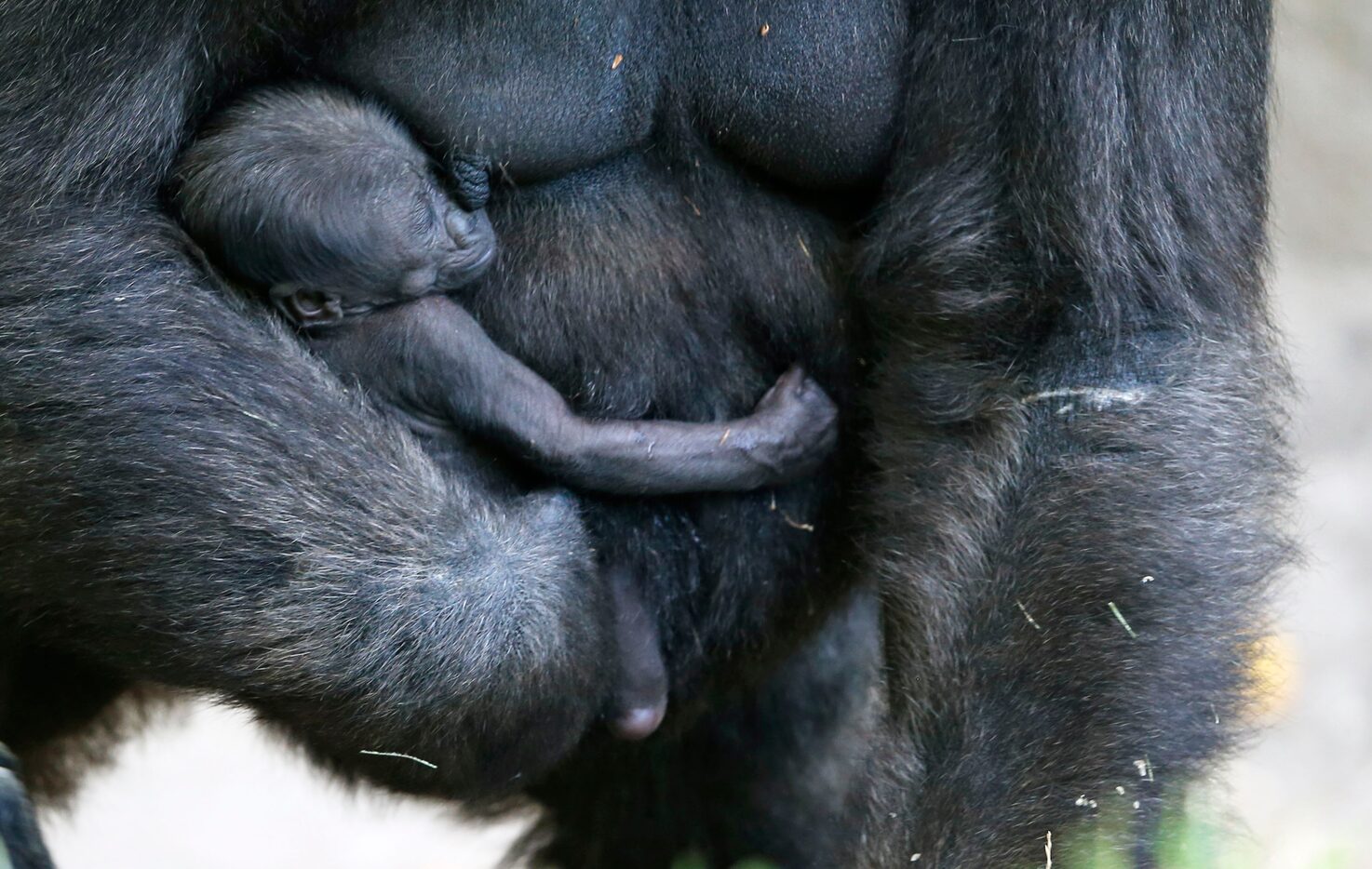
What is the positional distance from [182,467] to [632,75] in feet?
1.96

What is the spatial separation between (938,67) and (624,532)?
60 centimetres

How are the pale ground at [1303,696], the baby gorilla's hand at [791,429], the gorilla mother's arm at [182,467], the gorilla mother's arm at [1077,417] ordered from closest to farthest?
the gorilla mother's arm at [182,467] < the gorilla mother's arm at [1077,417] < the baby gorilla's hand at [791,429] < the pale ground at [1303,696]

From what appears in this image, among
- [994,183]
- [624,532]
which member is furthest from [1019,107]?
[624,532]

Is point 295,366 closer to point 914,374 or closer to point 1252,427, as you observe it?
point 914,374

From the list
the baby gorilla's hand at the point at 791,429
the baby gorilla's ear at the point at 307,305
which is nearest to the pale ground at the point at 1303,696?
the baby gorilla's hand at the point at 791,429

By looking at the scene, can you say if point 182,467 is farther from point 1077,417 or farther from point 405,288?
point 1077,417

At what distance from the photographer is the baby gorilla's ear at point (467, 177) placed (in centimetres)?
155

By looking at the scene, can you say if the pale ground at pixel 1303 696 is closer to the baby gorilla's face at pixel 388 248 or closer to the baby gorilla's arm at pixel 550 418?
the baby gorilla's arm at pixel 550 418

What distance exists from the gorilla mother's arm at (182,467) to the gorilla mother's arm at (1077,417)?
0.46 m

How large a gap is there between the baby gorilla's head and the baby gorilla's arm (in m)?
0.04

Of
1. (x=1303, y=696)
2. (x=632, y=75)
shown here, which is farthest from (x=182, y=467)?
(x=1303, y=696)

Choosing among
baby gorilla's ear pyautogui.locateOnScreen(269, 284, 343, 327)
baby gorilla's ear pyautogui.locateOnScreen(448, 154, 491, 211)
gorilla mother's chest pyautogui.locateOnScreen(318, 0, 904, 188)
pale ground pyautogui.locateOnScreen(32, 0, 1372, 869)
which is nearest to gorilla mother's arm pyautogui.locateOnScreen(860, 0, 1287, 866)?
gorilla mother's chest pyautogui.locateOnScreen(318, 0, 904, 188)

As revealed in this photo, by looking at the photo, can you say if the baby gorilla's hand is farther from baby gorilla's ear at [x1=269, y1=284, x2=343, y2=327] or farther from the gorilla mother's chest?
baby gorilla's ear at [x1=269, y1=284, x2=343, y2=327]

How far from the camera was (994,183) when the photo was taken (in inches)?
60.5
